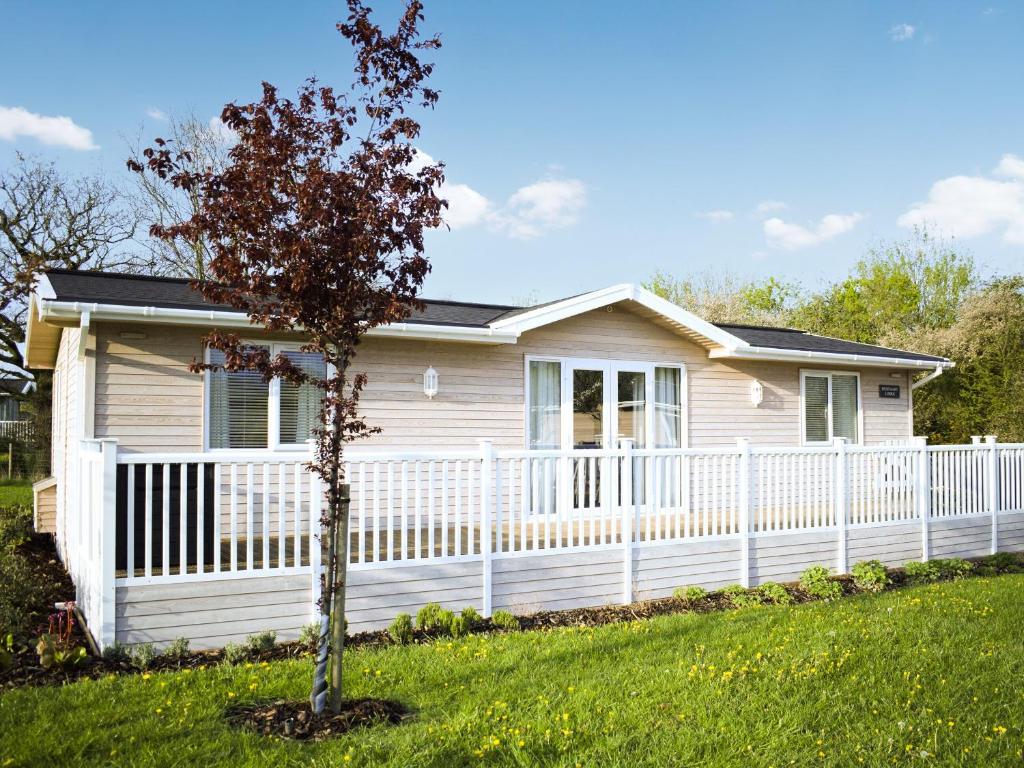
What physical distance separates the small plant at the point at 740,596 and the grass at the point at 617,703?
44.0 inches

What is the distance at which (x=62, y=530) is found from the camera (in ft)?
29.9

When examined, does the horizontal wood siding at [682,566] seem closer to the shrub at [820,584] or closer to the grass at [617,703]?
the shrub at [820,584]

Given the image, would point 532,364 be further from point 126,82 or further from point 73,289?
point 126,82

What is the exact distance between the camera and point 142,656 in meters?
4.96

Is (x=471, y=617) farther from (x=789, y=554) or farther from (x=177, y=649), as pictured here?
(x=789, y=554)

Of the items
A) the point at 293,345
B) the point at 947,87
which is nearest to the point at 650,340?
the point at 293,345

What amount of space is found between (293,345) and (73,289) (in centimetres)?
208

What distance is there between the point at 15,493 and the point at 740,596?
54.5ft

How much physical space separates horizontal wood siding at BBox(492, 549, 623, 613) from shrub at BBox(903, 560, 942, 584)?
3.71 m

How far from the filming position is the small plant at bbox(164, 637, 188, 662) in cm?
519

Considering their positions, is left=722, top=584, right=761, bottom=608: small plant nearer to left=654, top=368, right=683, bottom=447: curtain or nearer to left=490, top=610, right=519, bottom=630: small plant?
left=490, top=610, right=519, bottom=630: small plant

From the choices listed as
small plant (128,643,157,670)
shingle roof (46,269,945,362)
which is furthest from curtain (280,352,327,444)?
small plant (128,643,157,670)

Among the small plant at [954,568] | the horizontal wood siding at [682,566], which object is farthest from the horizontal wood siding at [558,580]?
the small plant at [954,568]

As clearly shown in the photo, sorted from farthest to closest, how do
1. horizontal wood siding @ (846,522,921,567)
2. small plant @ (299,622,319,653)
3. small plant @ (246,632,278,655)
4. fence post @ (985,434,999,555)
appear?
fence post @ (985,434,999,555) < horizontal wood siding @ (846,522,921,567) < small plant @ (299,622,319,653) < small plant @ (246,632,278,655)
